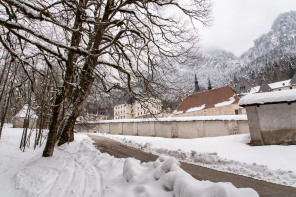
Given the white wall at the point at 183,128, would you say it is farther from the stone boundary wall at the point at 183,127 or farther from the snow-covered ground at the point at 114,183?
the snow-covered ground at the point at 114,183

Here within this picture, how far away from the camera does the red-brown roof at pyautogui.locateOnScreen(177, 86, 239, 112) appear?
32781 millimetres

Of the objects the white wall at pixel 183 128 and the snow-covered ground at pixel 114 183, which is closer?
the snow-covered ground at pixel 114 183

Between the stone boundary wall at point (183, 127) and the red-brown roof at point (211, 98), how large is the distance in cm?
1199

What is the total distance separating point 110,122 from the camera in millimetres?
32906

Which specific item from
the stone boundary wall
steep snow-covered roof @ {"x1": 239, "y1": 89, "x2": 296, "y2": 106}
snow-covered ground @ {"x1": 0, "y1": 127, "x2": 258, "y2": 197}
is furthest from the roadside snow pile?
the stone boundary wall

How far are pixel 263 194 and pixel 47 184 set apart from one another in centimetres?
580

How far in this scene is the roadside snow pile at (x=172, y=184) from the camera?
8.16 ft

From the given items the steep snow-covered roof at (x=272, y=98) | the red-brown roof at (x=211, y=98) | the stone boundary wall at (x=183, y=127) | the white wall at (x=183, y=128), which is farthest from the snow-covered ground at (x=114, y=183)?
the red-brown roof at (x=211, y=98)

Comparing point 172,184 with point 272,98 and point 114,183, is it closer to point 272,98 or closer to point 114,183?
point 114,183

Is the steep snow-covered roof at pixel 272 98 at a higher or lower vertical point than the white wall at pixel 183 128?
higher

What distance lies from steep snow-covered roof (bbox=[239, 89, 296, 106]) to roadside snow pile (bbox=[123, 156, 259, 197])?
983 centimetres

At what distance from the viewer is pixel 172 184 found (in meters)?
3.44

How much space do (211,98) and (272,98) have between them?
24.2 m

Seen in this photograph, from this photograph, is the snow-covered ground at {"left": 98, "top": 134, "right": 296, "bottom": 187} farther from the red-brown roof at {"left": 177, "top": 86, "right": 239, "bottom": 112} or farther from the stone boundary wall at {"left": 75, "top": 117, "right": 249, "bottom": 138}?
the red-brown roof at {"left": 177, "top": 86, "right": 239, "bottom": 112}
